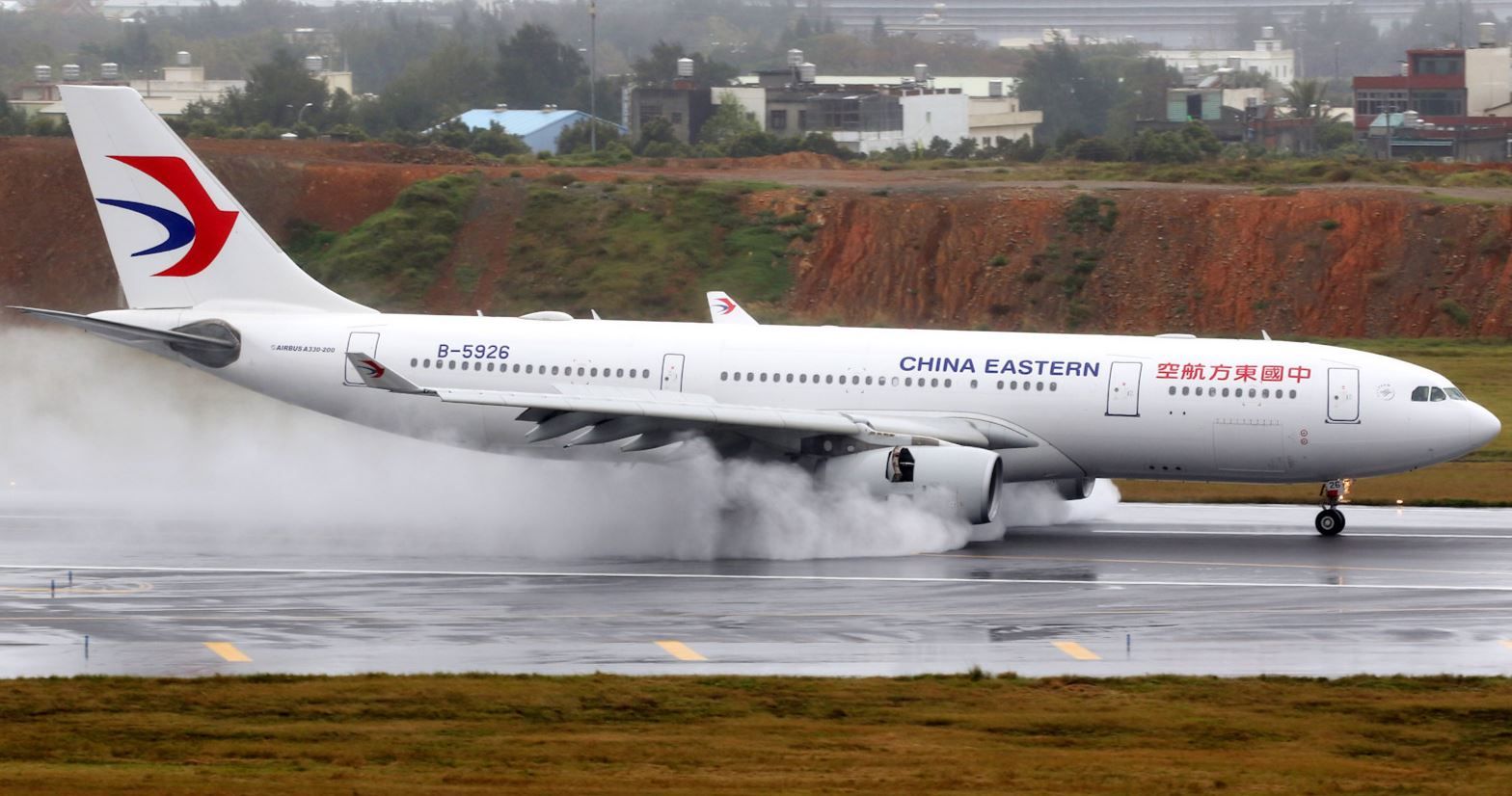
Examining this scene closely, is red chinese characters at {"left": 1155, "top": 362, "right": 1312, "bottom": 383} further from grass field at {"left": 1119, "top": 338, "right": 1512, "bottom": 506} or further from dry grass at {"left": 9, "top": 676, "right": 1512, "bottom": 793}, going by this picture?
dry grass at {"left": 9, "top": 676, "right": 1512, "bottom": 793}

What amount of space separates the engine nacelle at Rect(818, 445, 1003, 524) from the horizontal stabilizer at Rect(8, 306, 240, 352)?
12.3 meters

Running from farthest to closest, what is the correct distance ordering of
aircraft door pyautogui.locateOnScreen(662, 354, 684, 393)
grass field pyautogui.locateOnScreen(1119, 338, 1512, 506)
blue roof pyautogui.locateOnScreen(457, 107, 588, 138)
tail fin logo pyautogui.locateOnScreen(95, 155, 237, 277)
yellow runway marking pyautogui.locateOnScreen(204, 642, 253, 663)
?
1. blue roof pyautogui.locateOnScreen(457, 107, 588, 138)
2. grass field pyautogui.locateOnScreen(1119, 338, 1512, 506)
3. tail fin logo pyautogui.locateOnScreen(95, 155, 237, 277)
4. aircraft door pyautogui.locateOnScreen(662, 354, 684, 393)
5. yellow runway marking pyautogui.locateOnScreen(204, 642, 253, 663)

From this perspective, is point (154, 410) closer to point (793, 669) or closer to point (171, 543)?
point (171, 543)

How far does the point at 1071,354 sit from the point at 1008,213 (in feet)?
145

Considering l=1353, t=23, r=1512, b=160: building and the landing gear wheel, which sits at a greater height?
l=1353, t=23, r=1512, b=160: building

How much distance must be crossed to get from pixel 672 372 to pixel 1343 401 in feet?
38.5

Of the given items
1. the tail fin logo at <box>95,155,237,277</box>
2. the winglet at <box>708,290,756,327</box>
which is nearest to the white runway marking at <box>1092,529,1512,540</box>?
the winglet at <box>708,290,756,327</box>

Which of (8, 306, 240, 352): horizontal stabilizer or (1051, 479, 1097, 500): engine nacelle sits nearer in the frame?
(8, 306, 240, 352): horizontal stabilizer

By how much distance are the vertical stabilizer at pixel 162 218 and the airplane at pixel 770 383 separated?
4 cm

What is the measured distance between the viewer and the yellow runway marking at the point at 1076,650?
23422 millimetres

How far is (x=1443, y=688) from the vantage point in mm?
21359

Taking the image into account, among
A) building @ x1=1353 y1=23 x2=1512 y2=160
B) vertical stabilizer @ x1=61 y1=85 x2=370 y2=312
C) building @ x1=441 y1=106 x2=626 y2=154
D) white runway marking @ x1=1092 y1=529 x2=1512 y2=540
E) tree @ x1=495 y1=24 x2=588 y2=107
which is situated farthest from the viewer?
tree @ x1=495 y1=24 x2=588 y2=107

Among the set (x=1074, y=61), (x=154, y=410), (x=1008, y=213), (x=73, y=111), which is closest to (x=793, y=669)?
(x=73, y=111)

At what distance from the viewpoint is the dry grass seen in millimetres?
17297
